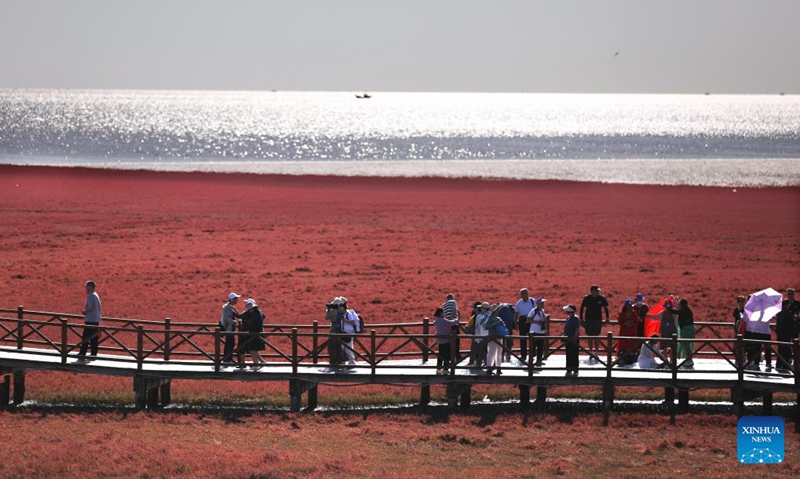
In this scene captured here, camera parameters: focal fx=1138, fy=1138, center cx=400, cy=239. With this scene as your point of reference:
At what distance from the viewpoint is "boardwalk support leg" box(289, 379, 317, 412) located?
23.8 m

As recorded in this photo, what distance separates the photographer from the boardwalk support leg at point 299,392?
77.9 ft

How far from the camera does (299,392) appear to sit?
23.9m

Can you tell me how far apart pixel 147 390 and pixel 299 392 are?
129 inches

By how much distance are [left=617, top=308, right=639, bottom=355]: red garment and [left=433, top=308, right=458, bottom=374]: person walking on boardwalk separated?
11.5ft

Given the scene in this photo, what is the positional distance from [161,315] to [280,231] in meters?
21.1

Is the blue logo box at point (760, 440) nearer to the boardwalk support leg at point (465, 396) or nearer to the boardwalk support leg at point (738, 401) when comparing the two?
the boardwalk support leg at point (738, 401)

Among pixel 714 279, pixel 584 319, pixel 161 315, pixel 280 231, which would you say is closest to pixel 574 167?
pixel 280 231

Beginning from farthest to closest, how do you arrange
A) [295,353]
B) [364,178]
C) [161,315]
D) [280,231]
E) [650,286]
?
[364,178] < [280,231] < [650,286] < [161,315] < [295,353]

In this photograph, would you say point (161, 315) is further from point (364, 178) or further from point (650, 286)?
point (364, 178)

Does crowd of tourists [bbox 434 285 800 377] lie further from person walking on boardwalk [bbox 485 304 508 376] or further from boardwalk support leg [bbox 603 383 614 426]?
boardwalk support leg [bbox 603 383 614 426]

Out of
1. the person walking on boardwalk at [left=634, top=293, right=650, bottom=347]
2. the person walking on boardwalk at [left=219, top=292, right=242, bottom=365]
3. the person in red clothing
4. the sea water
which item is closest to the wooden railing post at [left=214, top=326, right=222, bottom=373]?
the person walking on boardwalk at [left=219, top=292, right=242, bottom=365]

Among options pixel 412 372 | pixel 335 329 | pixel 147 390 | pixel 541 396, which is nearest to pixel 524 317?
pixel 541 396

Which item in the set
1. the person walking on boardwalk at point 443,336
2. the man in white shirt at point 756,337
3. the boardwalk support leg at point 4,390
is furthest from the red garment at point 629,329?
the boardwalk support leg at point 4,390

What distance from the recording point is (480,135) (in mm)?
188375
